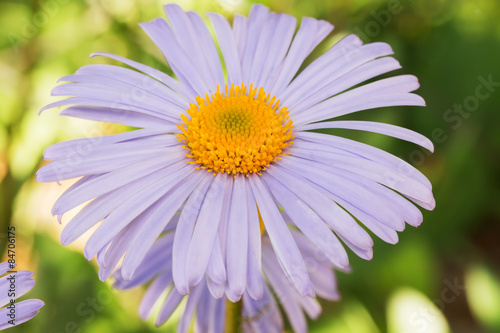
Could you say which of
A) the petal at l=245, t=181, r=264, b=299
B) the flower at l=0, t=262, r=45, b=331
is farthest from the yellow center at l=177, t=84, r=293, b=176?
the flower at l=0, t=262, r=45, b=331

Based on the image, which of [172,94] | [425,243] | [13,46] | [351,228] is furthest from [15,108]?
[425,243]

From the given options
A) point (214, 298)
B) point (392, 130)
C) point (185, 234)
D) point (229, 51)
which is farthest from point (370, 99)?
point (214, 298)

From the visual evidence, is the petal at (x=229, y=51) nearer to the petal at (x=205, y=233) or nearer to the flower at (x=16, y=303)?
the petal at (x=205, y=233)

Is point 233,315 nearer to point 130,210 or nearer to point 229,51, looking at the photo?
point 130,210

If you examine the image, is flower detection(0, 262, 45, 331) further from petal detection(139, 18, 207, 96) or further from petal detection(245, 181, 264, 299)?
petal detection(139, 18, 207, 96)

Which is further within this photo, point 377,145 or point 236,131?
point 377,145

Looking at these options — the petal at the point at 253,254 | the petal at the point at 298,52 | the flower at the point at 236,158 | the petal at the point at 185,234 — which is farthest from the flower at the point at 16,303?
the petal at the point at 298,52
